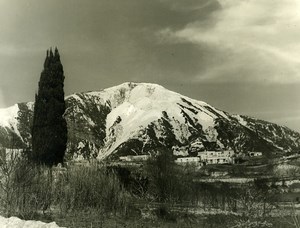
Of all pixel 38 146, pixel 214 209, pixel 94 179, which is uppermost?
pixel 38 146

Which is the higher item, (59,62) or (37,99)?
(59,62)

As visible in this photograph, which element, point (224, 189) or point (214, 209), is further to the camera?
point (224, 189)

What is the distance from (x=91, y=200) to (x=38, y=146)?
927 centimetres

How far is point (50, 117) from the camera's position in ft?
128

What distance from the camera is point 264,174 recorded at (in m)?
73.4

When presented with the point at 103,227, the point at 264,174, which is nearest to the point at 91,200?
the point at 103,227

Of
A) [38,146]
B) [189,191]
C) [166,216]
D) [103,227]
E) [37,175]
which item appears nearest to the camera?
[103,227]

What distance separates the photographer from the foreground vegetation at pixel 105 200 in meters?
22.6

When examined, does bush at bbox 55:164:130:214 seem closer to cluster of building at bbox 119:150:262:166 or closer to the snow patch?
the snow patch

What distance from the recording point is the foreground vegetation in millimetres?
22609

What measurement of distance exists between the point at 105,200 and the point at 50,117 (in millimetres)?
10801

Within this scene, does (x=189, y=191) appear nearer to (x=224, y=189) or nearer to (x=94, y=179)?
(x=224, y=189)

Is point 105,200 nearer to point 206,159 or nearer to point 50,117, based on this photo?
point 50,117

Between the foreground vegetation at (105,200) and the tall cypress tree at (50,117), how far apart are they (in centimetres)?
305
